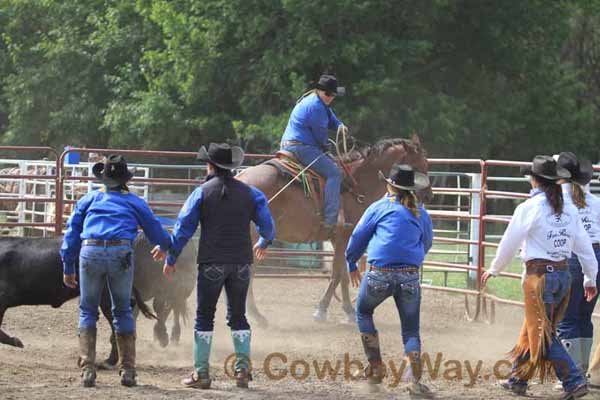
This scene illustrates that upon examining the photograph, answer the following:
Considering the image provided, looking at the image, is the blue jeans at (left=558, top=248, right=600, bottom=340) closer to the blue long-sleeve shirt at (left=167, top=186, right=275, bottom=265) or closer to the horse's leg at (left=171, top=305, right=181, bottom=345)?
the blue long-sleeve shirt at (left=167, top=186, right=275, bottom=265)

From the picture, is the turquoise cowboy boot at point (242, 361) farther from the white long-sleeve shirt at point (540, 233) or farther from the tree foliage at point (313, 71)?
the tree foliage at point (313, 71)

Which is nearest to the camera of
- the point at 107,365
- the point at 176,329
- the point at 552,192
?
the point at 552,192

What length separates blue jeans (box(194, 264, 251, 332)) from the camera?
22.4 feet

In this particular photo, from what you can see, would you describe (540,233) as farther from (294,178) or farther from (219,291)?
(294,178)

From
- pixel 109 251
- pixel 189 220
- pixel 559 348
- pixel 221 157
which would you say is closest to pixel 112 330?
pixel 109 251

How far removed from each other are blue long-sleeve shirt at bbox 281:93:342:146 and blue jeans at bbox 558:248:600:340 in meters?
3.58

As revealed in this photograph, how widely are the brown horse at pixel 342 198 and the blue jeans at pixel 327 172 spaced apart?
167mm

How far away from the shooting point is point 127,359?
22.4 ft

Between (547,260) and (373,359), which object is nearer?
(547,260)

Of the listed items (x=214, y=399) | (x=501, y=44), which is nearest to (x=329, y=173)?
(x=214, y=399)

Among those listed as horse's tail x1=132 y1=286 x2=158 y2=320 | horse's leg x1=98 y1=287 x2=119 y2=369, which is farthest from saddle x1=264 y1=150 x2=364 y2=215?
horse's leg x1=98 y1=287 x2=119 y2=369

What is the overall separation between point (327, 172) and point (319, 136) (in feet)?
1.32

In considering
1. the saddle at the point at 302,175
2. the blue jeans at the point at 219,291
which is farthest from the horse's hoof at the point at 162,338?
the saddle at the point at 302,175

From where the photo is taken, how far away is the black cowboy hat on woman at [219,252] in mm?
6828
